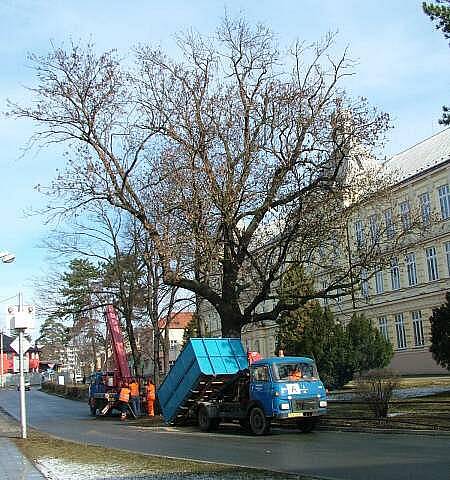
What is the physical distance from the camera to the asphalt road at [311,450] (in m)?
11.9

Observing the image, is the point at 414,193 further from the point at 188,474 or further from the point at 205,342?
the point at 188,474

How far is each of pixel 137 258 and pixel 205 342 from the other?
13713mm

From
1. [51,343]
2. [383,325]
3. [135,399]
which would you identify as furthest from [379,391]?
[51,343]

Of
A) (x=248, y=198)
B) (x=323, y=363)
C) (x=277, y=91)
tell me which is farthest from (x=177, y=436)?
(x=323, y=363)

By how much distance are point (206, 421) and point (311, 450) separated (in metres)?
8.17

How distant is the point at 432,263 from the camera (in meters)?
49.6

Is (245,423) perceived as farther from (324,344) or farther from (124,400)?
(324,344)

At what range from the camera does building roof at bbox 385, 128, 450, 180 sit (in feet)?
161

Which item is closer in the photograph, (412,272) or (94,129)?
(94,129)

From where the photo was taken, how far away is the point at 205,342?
928 inches

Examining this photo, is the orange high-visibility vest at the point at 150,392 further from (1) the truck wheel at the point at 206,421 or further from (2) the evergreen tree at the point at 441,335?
(2) the evergreen tree at the point at 441,335

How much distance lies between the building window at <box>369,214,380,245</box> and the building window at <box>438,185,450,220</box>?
24265 mm

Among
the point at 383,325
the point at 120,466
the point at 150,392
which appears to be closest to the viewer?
the point at 120,466

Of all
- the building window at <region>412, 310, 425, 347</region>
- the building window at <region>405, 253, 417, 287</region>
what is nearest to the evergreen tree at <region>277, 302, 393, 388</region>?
the building window at <region>412, 310, 425, 347</region>
